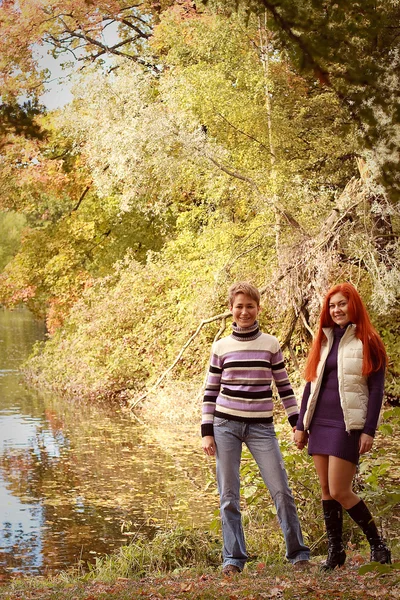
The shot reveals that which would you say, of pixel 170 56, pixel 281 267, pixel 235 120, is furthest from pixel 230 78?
pixel 281 267

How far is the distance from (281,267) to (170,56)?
22.0 feet

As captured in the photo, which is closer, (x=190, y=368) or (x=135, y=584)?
(x=135, y=584)

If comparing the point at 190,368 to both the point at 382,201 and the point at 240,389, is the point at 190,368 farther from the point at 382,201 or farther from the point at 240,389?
the point at 240,389

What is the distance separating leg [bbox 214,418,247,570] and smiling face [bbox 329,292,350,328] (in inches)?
30.8

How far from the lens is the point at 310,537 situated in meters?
6.91

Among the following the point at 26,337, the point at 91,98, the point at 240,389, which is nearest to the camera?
the point at 240,389

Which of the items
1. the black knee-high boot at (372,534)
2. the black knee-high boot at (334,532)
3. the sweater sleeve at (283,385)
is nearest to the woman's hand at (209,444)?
the sweater sleeve at (283,385)

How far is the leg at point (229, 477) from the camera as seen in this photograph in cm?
506

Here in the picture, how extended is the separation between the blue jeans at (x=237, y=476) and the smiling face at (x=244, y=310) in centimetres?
55

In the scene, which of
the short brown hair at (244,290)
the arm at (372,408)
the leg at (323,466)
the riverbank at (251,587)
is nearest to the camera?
the riverbank at (251,587)

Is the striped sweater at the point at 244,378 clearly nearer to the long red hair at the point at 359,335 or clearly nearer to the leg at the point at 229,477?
the leg at the point at 229,477

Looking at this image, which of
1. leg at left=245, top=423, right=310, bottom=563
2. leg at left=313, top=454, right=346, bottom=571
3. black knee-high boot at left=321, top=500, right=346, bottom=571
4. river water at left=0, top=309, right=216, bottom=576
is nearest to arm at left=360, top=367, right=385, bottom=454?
leg at left=313, top=454, right=346, bottom=571

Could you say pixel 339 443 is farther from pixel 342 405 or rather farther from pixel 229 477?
pixel 229 477

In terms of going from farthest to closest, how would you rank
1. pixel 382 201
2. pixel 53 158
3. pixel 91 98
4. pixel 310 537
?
1. pixel 53 158
2. pixel 91 98
3. pixel 382 201
4. pixel 310 537
